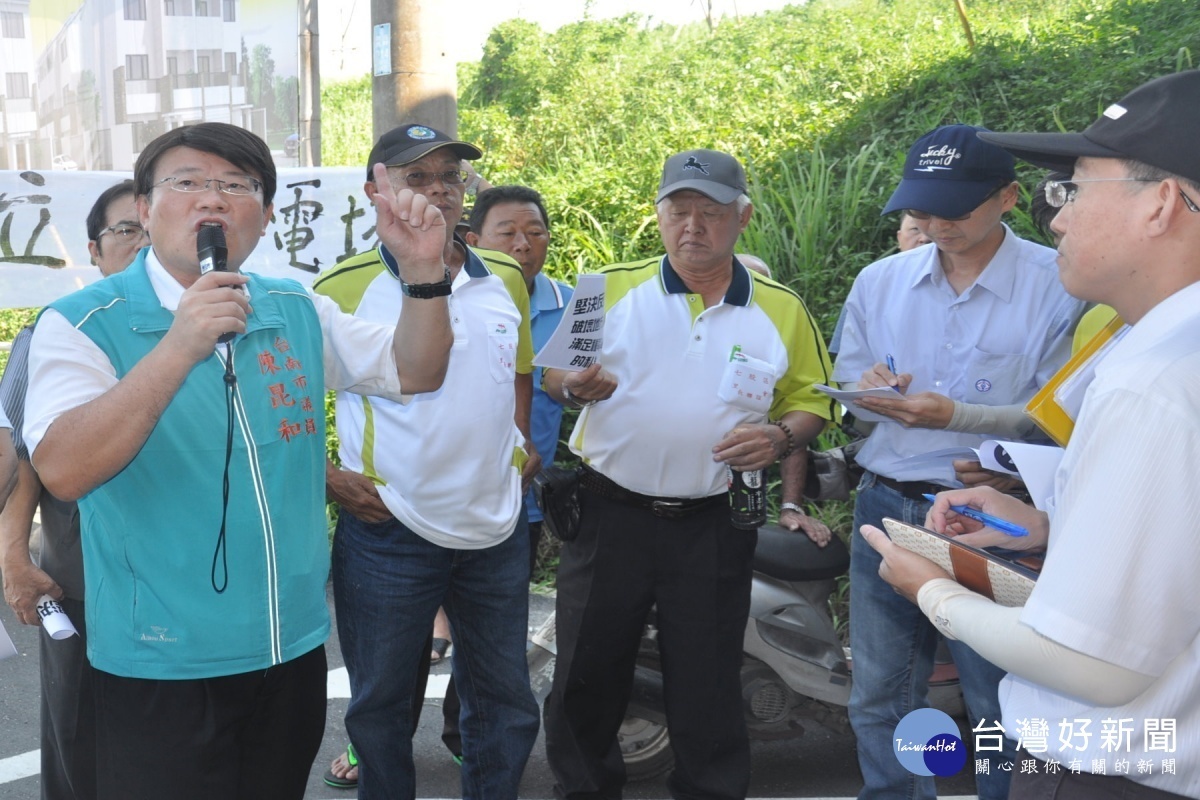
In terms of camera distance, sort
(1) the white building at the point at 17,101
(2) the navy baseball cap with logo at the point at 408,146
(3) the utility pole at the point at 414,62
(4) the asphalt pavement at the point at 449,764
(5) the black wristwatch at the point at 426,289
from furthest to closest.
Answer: (1) the white building at the point at 17,101 < (3) the utility pole at the point at 414,62 < (4) the asphalt pavement at the point at 449,764 < (2) the navy baseball cap with logo at the point at 408,146 < (5) the black wristwatch at the point at 426,289

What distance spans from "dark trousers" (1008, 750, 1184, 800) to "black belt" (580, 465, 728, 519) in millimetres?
1733

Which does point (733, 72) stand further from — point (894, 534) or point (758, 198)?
point (894, 534)

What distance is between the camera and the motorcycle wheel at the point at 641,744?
167 inches

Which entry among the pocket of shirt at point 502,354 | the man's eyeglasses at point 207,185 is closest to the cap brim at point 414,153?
the pocket of shirt at point 502,354

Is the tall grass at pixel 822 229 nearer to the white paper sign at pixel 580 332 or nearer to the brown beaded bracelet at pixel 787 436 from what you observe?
the brown beaded bracelet at pixel 787 436

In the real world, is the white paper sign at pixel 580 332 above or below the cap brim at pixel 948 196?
below

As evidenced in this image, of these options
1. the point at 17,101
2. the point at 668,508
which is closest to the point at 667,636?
the point at 668,508

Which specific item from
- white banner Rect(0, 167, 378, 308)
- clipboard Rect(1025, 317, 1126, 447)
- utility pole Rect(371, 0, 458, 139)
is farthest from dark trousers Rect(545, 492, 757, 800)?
white banner Rect(0, 167, 378, 308)

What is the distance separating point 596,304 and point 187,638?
5.23 ft

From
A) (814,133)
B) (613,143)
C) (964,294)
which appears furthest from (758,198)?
(964,294)

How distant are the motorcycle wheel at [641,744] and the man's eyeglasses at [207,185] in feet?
8.28

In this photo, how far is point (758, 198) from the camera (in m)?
8.08

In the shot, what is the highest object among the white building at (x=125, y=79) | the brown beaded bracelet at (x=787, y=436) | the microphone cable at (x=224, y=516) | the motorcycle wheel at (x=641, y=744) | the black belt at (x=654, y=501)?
the white building at (x=125, y=79)

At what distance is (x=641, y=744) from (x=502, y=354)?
1.69m
